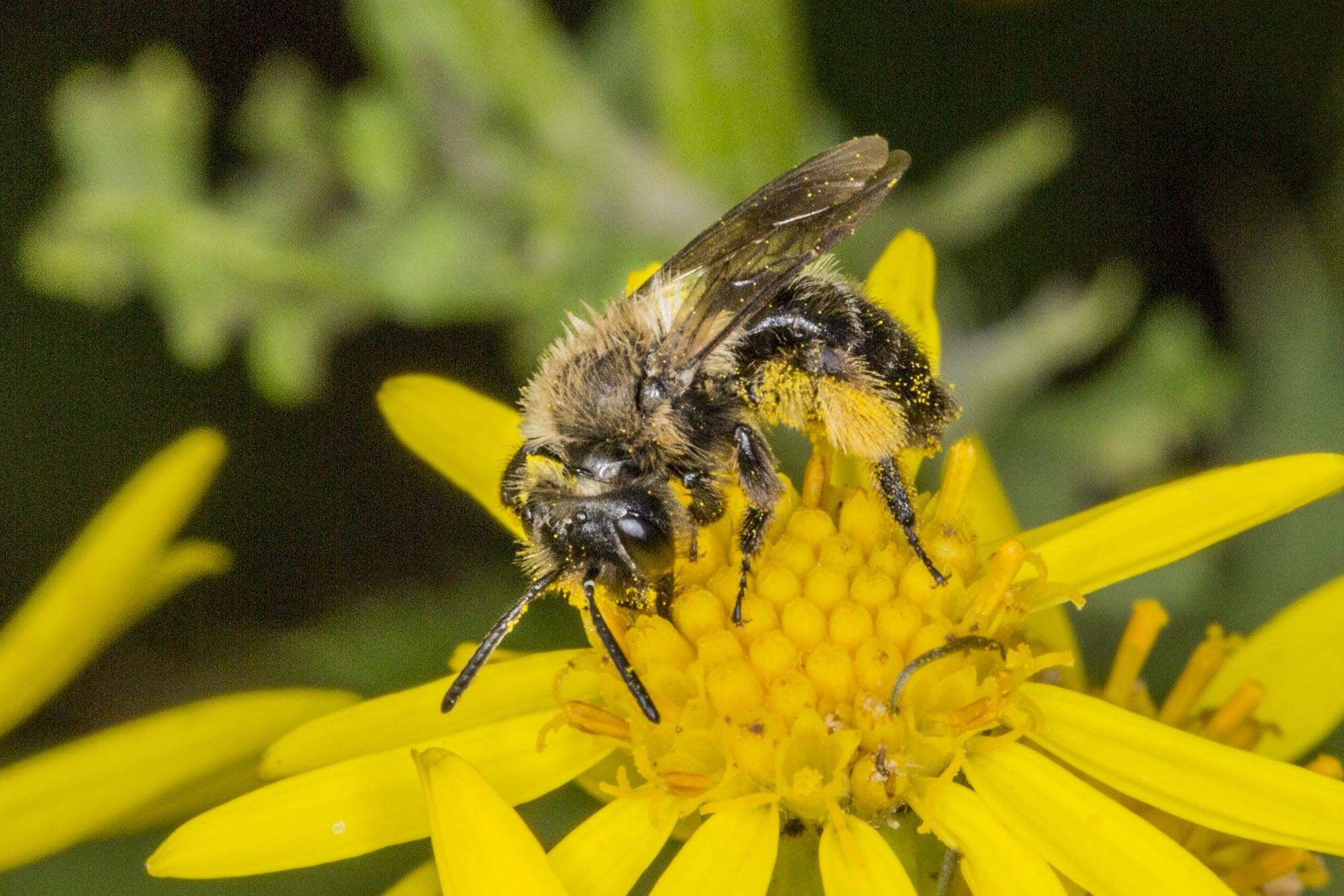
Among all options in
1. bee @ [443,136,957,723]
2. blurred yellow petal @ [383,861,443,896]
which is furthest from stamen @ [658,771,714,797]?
blurred yellow petal @ [383,861,443,896]

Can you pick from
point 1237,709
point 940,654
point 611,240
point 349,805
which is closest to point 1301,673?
point 1237,709

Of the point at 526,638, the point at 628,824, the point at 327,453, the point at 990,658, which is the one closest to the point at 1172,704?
the point at 990,658

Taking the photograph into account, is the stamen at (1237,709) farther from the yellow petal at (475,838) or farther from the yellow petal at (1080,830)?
the yellow petal at (475,838)

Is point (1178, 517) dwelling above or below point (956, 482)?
below

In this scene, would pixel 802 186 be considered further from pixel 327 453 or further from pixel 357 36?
pixel 357 36

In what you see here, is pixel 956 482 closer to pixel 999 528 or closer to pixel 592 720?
pixel 999 528

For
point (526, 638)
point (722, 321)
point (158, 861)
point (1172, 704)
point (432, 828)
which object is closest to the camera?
point (432, 828)

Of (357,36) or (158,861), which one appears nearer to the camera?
(158,861)

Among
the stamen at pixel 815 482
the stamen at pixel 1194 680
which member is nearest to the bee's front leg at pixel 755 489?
the stamen at pixel 815 482
